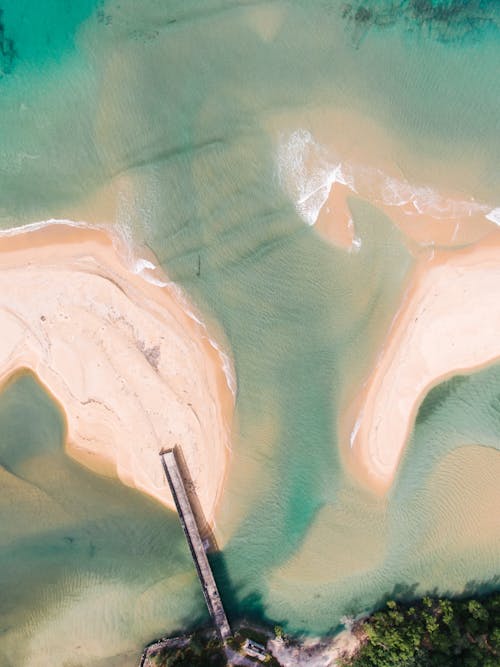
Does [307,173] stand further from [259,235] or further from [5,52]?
[5,52]

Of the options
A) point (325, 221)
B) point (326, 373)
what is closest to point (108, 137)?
point (325, 221)

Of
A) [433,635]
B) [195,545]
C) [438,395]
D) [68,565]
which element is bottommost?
[433,635]

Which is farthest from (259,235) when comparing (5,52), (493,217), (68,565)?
(68,565)

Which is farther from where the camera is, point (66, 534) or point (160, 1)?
point (66, 534)

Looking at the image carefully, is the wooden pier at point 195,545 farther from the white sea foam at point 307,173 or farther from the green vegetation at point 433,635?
the white sea foam at point 307,173

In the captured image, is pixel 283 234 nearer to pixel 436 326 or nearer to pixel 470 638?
pixel 436 326

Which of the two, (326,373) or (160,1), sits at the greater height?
(160,1)

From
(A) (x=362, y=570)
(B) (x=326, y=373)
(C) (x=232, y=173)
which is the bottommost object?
→ (A) (x=362, y=570)

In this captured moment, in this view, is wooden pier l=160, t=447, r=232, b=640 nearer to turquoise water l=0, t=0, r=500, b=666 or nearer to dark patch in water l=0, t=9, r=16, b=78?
turquoise water l=0, t=0, r=500, b=666
